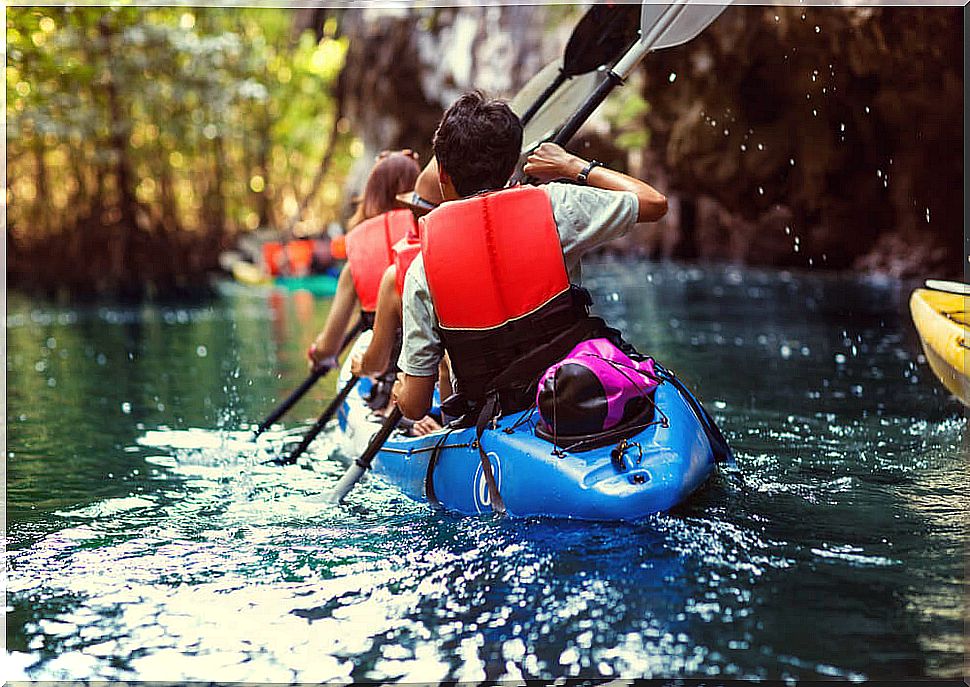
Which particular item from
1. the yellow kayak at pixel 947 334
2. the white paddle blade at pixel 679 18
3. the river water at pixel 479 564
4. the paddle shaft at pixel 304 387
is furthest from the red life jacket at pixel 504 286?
the yellow kayak at pixel 947 334

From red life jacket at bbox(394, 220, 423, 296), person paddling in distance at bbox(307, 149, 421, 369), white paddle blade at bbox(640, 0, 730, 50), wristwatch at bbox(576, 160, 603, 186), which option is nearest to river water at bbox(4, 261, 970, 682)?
person paddling in distance at bbox(307, 149, 421, 369)

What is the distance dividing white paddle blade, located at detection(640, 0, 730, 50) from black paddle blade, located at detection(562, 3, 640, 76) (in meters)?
0.40

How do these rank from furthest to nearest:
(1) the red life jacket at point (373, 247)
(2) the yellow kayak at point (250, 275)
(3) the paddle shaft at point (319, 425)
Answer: (2) the yellow kayak at point (250, 275), (3) the paddle shaft at point (319, 425), (1) the red life jacket at point (373, 247)

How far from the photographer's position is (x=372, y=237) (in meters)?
4.02

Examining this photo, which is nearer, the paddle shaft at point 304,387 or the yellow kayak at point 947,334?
the yellow kayak at point 947,334

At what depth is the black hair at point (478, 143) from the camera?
285 cm

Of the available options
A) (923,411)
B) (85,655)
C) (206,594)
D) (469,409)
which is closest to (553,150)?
(469,409)

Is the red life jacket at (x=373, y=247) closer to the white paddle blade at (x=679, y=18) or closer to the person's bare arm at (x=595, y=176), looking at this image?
the person's bare arm at (x=595, y=176)

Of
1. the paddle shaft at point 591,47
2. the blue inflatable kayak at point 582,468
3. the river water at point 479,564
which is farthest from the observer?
the paddle shaft at point 591,47

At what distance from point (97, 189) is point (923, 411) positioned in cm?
1596

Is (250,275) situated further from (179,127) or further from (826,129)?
(826,129)

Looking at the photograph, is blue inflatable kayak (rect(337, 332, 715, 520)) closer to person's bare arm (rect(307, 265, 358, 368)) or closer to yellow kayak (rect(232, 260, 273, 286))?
person's bare arm (rect(307, 265, 358, 368))

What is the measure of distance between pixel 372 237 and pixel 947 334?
234cm

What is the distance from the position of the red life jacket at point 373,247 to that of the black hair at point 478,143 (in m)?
1.01
